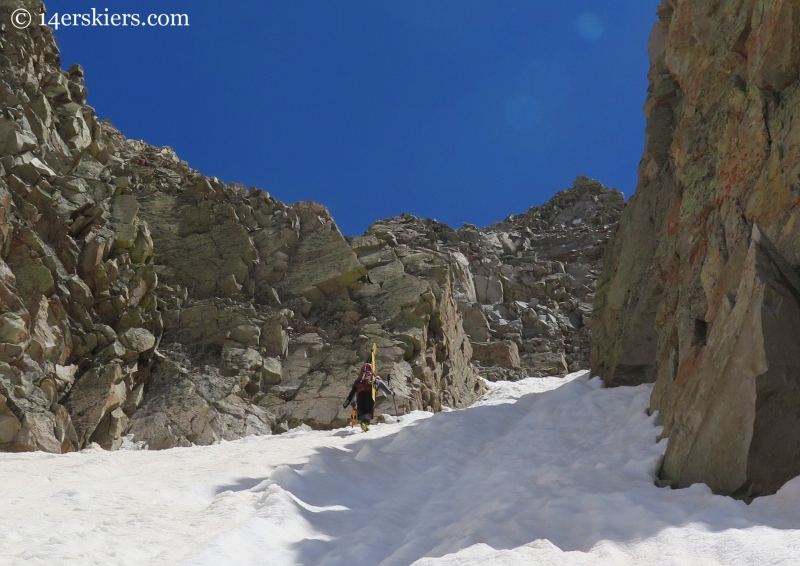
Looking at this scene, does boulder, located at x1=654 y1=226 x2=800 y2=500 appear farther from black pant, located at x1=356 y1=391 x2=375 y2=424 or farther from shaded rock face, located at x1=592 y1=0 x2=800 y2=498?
black pant, located at x1=356 y1=391 x2=375 y2=424

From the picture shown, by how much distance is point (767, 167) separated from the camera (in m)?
11.4

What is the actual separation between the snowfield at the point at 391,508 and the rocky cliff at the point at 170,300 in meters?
6.75

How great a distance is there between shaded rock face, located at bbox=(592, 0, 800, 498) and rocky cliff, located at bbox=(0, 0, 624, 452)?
334 inches

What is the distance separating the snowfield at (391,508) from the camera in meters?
7.01

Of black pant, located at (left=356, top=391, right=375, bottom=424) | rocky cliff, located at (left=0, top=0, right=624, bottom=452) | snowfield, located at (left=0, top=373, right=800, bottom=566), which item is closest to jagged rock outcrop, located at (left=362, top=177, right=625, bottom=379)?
rocky cliff, located at (left=0, top=0, right=624, bottom=452)

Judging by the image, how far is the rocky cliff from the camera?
20.1m

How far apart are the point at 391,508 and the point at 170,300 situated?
1867 cm

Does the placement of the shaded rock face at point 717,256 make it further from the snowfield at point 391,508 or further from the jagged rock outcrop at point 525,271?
the jagged rock outcrop at point 525,271

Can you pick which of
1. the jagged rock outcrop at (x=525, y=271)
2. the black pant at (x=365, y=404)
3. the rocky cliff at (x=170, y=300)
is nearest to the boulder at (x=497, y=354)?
the jagged rock outcrop at (x=525, y=271)

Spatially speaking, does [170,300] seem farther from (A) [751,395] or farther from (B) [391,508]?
(A) [751,395]

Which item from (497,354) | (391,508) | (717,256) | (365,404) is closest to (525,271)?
(497,354)

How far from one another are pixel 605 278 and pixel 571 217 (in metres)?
42.7

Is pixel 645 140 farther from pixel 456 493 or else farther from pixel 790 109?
pixel 456 493

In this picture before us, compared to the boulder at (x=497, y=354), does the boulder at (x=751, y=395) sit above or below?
below
